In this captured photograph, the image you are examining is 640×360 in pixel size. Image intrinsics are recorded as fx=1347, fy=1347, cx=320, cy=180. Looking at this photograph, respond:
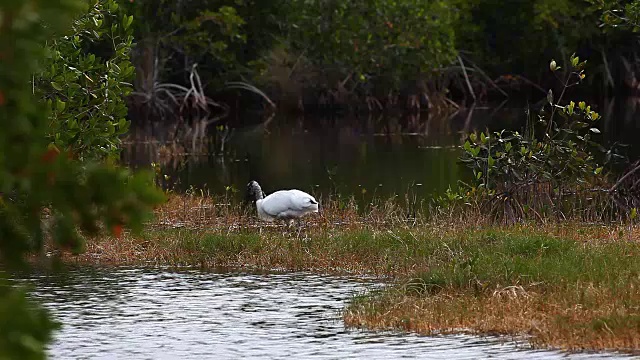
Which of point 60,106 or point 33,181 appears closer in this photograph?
point 33,181

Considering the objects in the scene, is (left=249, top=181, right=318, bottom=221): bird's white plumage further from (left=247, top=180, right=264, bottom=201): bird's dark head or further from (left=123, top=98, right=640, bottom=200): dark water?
→ (left=123, top=98, right=640, bottom=200): dark water

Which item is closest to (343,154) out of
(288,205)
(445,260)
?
(288,205)

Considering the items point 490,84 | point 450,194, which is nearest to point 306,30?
point 490,84

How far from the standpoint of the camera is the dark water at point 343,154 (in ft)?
99.7

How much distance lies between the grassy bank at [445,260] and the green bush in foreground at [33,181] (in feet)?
21.1

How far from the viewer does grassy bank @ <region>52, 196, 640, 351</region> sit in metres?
11.9

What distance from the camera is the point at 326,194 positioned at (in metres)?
27.5

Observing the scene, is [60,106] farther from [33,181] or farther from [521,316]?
[33,181]

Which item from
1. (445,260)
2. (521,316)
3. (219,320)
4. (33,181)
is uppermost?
(33,181)

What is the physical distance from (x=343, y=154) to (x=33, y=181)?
112ft

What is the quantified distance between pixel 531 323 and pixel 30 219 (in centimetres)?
696

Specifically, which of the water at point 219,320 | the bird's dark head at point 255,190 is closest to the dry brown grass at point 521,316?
the water at point 219,320

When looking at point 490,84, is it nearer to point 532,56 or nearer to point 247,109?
point 532,56

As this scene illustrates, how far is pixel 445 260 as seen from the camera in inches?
612
